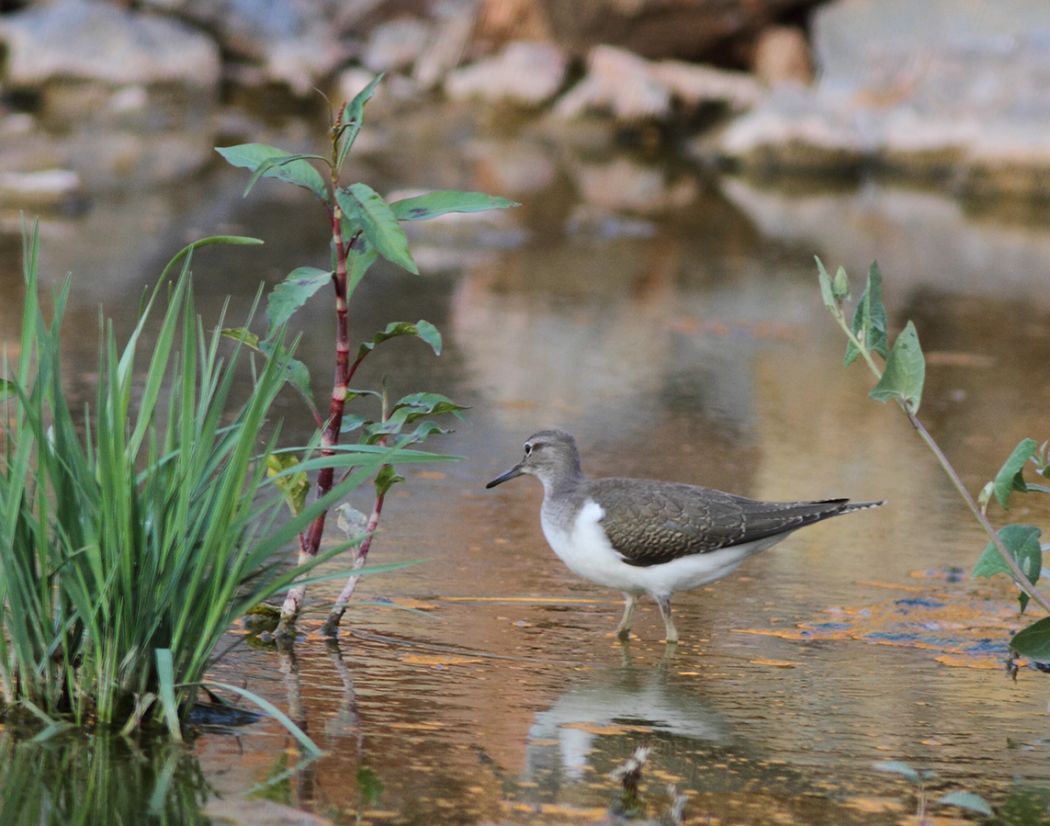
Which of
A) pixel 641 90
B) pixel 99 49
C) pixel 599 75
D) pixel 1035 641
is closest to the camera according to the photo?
pixel 1035 641

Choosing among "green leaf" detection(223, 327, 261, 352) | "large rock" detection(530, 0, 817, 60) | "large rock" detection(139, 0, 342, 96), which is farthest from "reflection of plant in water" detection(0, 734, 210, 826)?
"large rock" detection(139, 0, 342, 96)

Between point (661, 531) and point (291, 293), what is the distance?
1777 mm

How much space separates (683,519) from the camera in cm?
615

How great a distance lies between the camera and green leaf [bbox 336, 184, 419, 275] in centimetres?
475

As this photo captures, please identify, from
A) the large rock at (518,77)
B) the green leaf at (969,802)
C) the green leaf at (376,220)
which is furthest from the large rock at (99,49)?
the green leaf at (969,802)

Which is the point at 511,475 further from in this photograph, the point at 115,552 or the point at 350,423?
the point at 115,552

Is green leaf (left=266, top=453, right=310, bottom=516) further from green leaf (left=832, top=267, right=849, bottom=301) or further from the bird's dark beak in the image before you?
green leaf (left=832, top=267, right=849, bottom=301)

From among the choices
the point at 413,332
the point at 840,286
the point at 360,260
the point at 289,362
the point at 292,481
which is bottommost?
the point at 292,481

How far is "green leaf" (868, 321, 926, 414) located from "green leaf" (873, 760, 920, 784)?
0.94 metres

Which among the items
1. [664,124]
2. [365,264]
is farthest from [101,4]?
[365,264]

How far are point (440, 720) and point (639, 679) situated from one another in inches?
35.4

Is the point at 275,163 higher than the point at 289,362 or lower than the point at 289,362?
higher

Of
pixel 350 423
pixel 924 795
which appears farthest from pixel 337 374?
pixel 924 795

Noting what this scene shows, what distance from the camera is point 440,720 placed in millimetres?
4773
